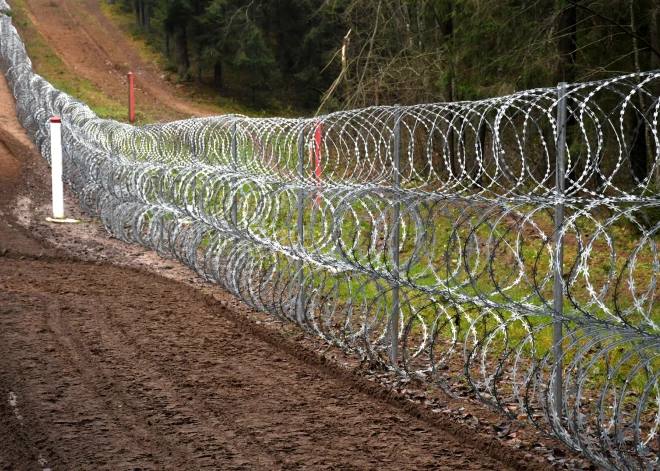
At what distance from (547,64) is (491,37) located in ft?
8.11

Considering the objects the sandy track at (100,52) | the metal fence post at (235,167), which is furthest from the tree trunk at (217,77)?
the metal fence post at (235,167)

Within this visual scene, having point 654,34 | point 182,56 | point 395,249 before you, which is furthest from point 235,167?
point 182,56

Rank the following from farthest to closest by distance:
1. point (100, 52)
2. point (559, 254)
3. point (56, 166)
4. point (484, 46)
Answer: point (100, 52) → point (484, 46) → point (56, 166) → point (559, 254)

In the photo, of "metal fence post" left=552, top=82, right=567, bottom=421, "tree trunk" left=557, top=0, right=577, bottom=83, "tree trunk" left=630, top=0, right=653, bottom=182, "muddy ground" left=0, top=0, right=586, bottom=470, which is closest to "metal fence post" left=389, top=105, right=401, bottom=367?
"muddy ground" left=0, top=0, right=586, bottom=470

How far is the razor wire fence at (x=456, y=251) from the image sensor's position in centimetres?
504

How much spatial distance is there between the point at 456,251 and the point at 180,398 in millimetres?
7079

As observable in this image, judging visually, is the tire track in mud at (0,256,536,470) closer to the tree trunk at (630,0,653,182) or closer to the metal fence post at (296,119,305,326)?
the metal fence post at (296,119,305,326)

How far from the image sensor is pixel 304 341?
795cm

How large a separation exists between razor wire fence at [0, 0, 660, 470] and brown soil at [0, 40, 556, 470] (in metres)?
0.47

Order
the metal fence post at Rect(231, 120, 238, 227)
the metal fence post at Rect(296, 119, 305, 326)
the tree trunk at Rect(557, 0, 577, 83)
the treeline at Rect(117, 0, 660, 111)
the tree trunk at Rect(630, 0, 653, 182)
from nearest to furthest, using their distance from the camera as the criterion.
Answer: the metal fence post at Rect(296, 119, 305, 326)
the metal fence post at Rect(231, 120, 238, 227)
the tree trunk at Rect(630, 0, 653, 182)
the treeline at Rect(117, 0, 660, 111)
the tree trunk at Rect(557, 0, 577, 83)

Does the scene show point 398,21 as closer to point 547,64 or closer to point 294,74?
point 547,64

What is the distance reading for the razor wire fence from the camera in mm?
5043

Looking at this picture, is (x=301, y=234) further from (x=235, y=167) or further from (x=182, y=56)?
(x=182, y=56)

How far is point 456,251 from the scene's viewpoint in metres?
12.5
